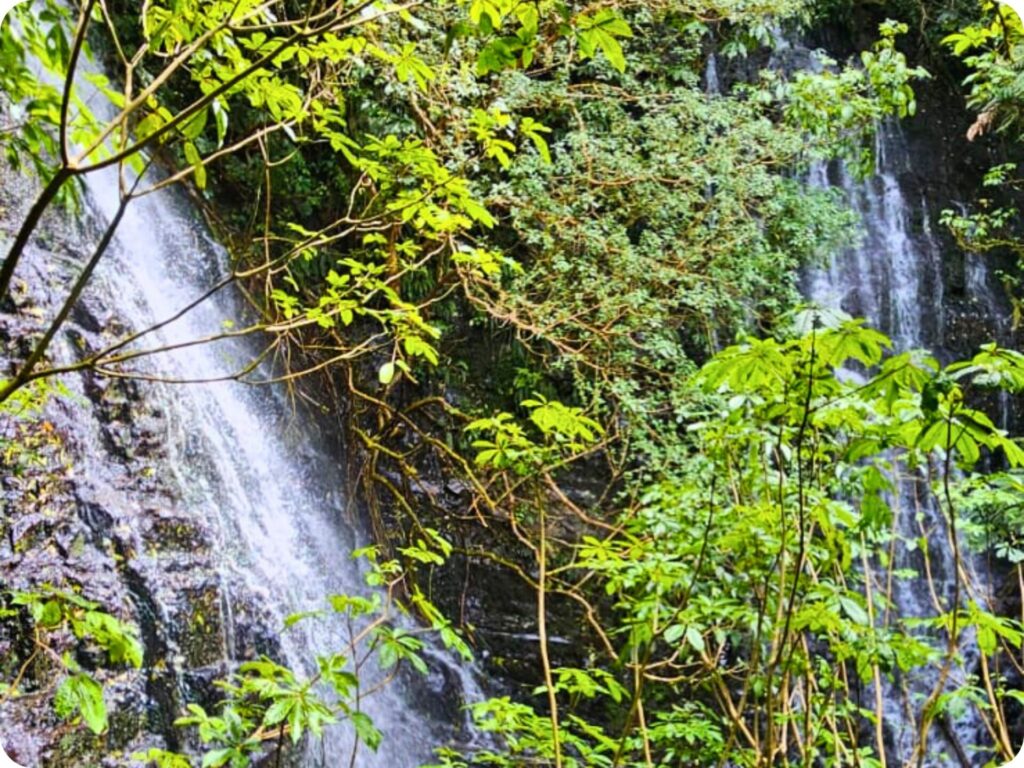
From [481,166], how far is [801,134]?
1.34 metres

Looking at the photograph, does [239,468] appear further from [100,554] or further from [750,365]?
[750,365]

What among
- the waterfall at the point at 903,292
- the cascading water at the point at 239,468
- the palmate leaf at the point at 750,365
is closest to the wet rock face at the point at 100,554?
the cascading water at the point at 239,468

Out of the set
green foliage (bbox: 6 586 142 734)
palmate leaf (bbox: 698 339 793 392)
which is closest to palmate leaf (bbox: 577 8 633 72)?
palmate leaf (bbox: 698 339 793 392)

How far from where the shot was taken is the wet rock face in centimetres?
210

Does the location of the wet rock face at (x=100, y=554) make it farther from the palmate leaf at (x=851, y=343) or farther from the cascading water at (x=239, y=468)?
the palmate leaf at (x=851, y=343)

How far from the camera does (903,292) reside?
3.83 m

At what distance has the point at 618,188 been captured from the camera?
3424 mm

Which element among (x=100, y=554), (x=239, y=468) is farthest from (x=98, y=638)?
(x=239, y=468)

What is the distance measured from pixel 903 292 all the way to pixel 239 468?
3033mm

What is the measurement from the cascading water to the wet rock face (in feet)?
0.14

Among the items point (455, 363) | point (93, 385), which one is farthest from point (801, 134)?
point (93, 385)

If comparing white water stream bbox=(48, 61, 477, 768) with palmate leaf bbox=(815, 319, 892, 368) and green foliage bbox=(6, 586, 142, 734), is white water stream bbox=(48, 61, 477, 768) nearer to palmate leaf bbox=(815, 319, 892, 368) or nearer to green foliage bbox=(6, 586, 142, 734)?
green foliage bbox=(6, 586, 142, 734)

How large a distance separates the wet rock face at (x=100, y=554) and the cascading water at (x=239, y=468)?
0.04m

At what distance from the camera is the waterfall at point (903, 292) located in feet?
11.5
